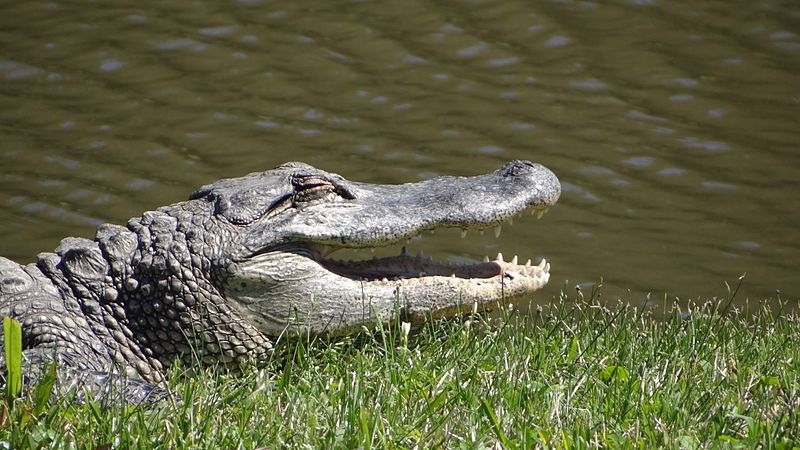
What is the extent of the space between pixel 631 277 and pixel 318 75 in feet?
11.3

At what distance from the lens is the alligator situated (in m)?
4.09

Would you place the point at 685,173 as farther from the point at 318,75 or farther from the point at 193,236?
the point at 193,236

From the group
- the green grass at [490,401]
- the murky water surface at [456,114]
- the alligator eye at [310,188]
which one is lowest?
the murky water surface at [456,114]

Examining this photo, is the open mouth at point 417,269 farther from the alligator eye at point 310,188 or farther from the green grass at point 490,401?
the green grass at point 490,401

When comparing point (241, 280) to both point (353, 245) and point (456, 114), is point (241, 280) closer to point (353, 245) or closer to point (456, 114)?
point (353, 245)

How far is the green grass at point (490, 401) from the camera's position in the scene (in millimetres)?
2715

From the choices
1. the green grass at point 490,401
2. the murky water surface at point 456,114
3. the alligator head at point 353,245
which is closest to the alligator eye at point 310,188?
the alligator head at point 353,245

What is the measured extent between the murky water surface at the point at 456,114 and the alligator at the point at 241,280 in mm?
2831

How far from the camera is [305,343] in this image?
4.11 meters

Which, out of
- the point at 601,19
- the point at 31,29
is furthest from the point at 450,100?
the point at 31,29

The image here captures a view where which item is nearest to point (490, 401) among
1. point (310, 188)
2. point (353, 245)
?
point (353, 245)

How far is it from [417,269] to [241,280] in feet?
2.44

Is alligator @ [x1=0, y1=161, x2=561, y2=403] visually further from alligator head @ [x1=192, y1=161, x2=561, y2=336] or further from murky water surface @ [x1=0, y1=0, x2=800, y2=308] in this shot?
murky water surface @ [x1=0, y1=0, x2=800, y2=308]

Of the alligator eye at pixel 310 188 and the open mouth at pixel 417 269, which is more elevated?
the alligator eye at pixel 310 188
